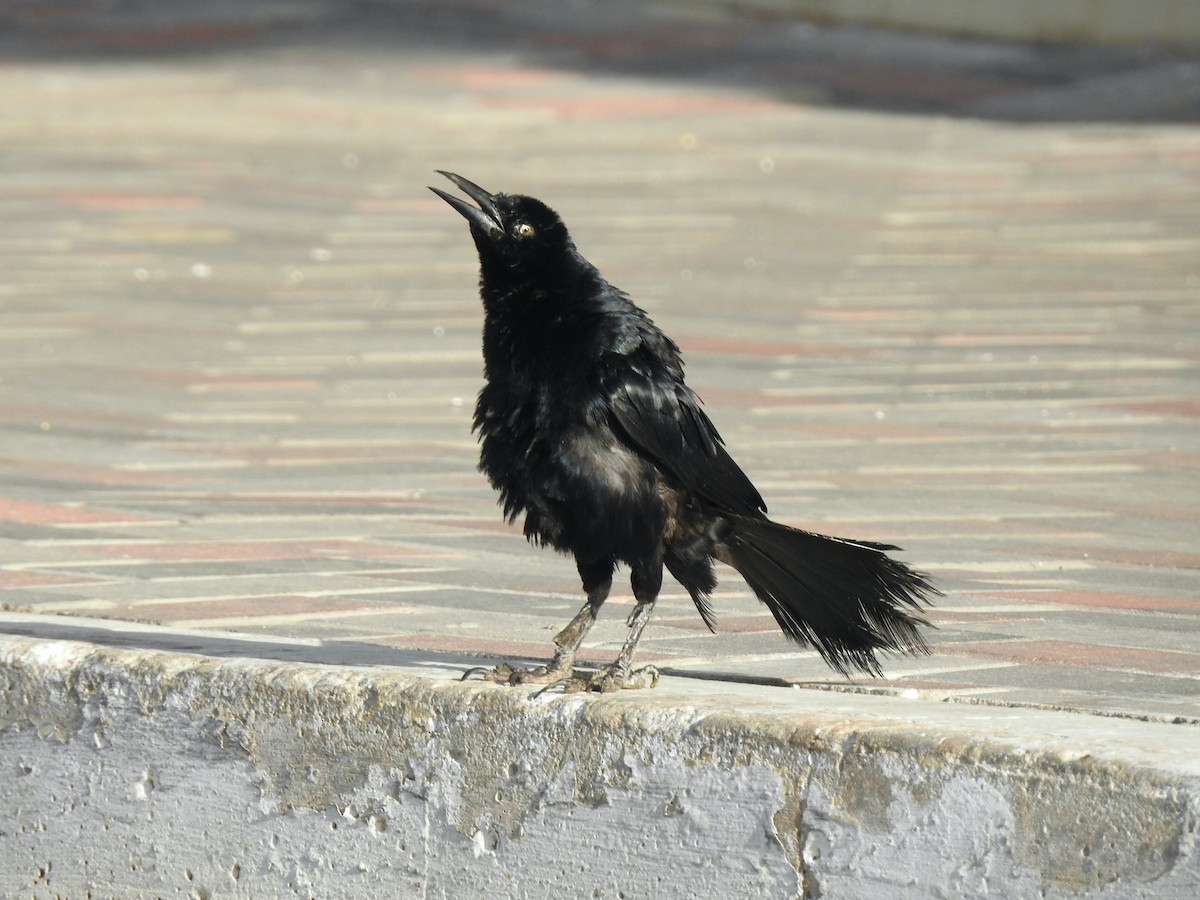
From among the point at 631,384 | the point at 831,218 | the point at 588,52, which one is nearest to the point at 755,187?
the point at 831,218

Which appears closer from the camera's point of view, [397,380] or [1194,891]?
[1194,891]

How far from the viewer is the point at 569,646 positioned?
11.2 feet

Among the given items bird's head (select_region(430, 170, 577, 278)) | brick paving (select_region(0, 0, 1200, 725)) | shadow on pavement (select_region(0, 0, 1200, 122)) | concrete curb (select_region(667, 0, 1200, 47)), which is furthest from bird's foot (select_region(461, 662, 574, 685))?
concrete curb (select_region(667, 0, 1200, 47))

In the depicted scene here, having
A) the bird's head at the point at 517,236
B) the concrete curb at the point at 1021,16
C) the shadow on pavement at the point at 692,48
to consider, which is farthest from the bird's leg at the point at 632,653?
the concrete curb at the point at 1021,16

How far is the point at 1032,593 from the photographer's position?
4348 millimetres

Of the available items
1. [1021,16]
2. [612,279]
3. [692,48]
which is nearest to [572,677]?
[612,279]

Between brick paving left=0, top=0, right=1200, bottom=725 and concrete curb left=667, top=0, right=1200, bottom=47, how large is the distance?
0.23 metres

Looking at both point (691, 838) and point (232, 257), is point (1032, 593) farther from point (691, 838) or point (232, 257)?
point (232, 257)

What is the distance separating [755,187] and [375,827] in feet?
23.3

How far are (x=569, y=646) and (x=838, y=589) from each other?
0.46m

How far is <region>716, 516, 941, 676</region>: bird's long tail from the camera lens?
3428mm

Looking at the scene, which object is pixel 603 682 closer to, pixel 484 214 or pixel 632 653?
pixel 632 653

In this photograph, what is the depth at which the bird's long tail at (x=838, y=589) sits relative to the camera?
3.43 metres

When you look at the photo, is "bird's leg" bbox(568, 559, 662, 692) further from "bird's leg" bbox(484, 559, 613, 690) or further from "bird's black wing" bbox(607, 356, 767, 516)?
"bird's black wing" bbox(607, 356, 767, 516)
